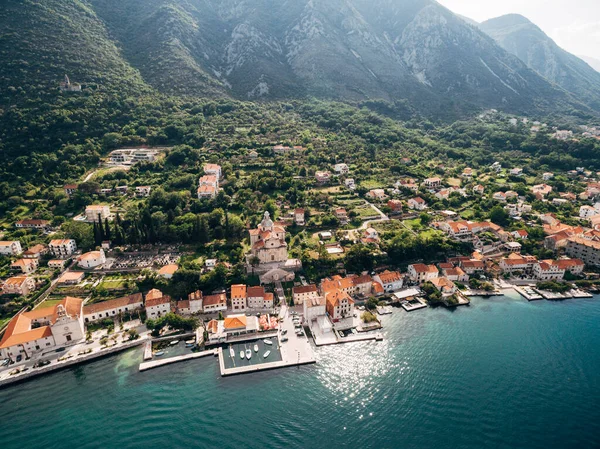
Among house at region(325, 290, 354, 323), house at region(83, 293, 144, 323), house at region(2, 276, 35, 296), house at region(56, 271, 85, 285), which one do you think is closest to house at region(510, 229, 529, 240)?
house at region(325, 290, 354, 323)

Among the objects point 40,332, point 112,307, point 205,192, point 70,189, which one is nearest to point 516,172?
point 205,192

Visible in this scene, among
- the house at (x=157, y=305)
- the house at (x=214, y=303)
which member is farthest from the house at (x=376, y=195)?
the house at (x=157, y=305)

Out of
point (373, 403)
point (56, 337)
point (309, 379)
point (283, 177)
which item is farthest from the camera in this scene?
point (283, 177)

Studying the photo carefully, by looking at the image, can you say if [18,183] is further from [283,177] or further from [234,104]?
[234,104]

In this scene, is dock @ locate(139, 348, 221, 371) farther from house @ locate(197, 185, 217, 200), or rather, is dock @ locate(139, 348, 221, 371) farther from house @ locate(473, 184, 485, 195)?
house @ locate(473, 184, 485, 195)

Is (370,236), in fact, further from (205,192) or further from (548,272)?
(205,192)

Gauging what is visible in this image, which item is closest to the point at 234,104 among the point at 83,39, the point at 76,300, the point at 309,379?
the point at 83,39
